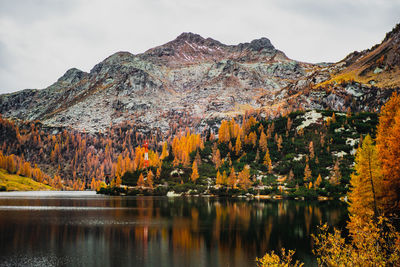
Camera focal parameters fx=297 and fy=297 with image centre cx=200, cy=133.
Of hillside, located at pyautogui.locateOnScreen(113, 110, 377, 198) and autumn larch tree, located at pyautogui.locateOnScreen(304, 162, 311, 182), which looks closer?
hillside, located at pyautogui.locateOnScreen(113, 110, 377, 198)

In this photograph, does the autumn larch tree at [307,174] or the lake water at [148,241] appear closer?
the lake water at [148,241]

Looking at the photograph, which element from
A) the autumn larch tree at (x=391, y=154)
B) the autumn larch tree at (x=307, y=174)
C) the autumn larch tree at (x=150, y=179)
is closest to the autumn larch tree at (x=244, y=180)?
the autumn larch tree at (x=307, y=174)

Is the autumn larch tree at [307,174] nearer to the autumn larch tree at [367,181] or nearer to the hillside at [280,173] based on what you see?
the hillside at [280,173]

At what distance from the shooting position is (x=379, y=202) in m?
41.2

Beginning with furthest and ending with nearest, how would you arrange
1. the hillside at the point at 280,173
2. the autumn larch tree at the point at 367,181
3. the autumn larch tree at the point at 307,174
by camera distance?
the autumn larch tree at the point at 307,174 < the hillside at the point at 280,173 < the autumn larch tree at the point at 367,181

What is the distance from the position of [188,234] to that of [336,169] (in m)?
118

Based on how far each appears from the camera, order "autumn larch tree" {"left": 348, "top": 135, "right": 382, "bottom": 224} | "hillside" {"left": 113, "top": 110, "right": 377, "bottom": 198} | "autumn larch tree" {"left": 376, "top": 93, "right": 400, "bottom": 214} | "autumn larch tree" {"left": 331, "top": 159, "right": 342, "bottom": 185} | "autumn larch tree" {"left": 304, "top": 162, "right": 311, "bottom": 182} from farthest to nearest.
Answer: "autumn larch tree" {"left": 304, "top": 162, "right": 311, "bottom": 182}
"hillside" {"left": 113, "top": 110, "right": 377, "bottom": 198}
"autumn larch tree" {"left": 331, "top": 159, "right": 342, "bottom": 185}
"autumn larch tree" {"left": 348, "top": 135, "right": 382, "bottom": 224}
"autumn larch tree" {"left": 376, "top": 93, "right": 400, "bottom": 214}

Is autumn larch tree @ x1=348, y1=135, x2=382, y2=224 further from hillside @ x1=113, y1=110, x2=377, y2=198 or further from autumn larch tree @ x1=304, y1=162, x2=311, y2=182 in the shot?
autumn larch tree @ x1=304, y1=162, x2=311, y2=182

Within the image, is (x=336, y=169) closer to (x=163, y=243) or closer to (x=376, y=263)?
(x=163, y=243)

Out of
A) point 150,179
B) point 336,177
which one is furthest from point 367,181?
point 150,179

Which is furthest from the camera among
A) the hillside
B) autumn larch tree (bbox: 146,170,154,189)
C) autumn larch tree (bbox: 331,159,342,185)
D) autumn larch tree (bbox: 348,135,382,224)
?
autumn larch tree (bbox: 146,170,154,189)

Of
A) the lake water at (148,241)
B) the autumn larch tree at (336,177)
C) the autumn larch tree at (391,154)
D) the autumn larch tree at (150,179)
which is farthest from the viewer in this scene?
the autumn larch tree at (150,179)

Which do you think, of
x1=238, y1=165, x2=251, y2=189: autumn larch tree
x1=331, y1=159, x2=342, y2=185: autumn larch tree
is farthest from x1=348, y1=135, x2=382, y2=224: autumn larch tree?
x1=238, y1=165, x2=251, y2=189: autumn larch tree

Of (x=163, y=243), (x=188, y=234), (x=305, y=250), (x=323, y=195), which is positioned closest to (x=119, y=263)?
(x=163, y=243)
